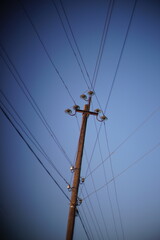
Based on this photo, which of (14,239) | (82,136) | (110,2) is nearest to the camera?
(110,2)

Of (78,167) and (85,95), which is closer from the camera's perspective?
(78,167)

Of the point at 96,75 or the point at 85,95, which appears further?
the point at 96,75

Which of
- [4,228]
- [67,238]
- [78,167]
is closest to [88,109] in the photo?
[78,167]

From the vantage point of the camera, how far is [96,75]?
23.2 feet

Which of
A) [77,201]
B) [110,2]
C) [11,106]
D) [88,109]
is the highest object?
[110,2]

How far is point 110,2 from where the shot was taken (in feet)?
16.8

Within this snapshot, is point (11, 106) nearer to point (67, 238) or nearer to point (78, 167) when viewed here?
point (78, 167)

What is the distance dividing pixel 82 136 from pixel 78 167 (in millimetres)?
1226

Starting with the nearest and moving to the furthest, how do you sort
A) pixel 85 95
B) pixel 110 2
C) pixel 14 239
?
pixel 110 2 < pixel 85 95 < pixel 14 239

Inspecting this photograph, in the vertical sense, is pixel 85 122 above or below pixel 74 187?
above

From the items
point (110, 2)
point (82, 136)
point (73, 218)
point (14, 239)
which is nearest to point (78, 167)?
point (82, 136)

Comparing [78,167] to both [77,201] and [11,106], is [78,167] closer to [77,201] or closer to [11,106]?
[77,201]

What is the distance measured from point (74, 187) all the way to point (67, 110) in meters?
2.92

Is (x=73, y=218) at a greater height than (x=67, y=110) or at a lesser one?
lesser
